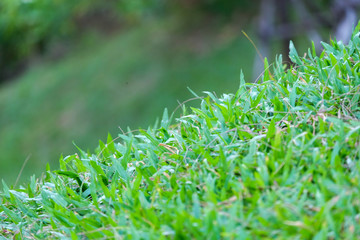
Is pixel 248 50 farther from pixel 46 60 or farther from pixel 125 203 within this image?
pixel 125 203

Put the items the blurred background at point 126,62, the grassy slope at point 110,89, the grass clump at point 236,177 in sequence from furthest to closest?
the grassy slope at point 110,89 → the blurred background at point 126,62 → the grass clump at point 236,177

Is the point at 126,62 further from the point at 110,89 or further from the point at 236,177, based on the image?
the point at 236,177

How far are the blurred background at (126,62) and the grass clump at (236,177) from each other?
742 cm

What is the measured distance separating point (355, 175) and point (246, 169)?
479mm

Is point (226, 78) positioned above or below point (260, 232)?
above

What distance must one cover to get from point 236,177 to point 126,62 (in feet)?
45.0

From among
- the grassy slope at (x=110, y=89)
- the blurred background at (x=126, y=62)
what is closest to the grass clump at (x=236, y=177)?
the blurred background at (x=126, y=62)

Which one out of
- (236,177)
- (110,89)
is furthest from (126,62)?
(236,177)

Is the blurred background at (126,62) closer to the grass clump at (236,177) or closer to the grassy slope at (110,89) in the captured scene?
the grassy slope at (110,89)

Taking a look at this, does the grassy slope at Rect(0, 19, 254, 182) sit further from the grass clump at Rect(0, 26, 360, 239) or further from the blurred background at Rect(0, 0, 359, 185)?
the grass clump at Rect(0, 26, 360, 239)

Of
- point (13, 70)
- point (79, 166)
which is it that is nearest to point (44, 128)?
point (13, 70)

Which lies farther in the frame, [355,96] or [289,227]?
[355,96]

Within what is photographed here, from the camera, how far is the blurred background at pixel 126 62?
1095 centimetres

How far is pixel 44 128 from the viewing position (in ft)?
46.5
